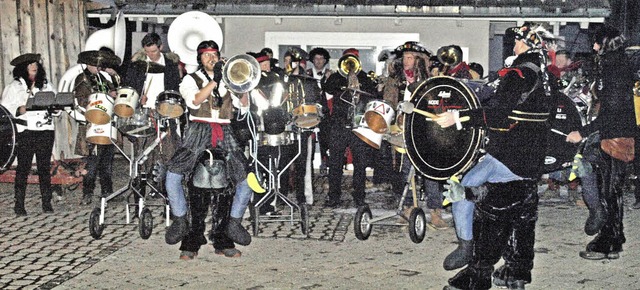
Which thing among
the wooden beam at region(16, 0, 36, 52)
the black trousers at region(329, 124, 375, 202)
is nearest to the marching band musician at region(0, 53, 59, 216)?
the black trousers at region(329, 124, 375, 202)

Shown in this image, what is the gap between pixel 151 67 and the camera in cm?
1102

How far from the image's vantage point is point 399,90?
10.9m

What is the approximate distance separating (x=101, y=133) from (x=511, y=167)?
5602 millimetres

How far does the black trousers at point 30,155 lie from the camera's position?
11457 millimetres

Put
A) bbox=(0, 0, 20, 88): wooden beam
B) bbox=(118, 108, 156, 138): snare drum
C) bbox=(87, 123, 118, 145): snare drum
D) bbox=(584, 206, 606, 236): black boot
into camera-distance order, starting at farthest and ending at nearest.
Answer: bbox=(0, 0, 20, 88): wooden beam, bbox=(87, 123, 118, 145): snare drum, bbox=(118, 108, 156, 138): snare drum, bbox=(584, 206, 606, 236): black boot

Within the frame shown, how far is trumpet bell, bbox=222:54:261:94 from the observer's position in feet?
27.8

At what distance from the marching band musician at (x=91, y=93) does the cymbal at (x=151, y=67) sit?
46 centimetres

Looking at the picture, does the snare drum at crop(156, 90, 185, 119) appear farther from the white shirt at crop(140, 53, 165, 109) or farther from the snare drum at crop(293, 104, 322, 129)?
the snare drum at crop(293, 104, 322, 129)

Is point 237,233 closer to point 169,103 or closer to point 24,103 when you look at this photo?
point 169,103

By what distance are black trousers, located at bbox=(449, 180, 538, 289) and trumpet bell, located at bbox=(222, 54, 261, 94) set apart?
245cm

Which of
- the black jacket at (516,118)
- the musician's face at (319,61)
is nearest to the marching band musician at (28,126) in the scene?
the musician's face at (319,61)

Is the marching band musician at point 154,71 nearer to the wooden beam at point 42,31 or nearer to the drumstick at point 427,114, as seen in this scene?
the drumstick at point 427,114

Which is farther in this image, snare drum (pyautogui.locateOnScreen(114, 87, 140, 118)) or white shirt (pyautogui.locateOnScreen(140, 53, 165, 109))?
white shirt (pyautogui.locateOnScreen(140, 53, 165, 109))

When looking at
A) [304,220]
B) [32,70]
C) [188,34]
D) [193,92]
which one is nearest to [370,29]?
[32,70]
